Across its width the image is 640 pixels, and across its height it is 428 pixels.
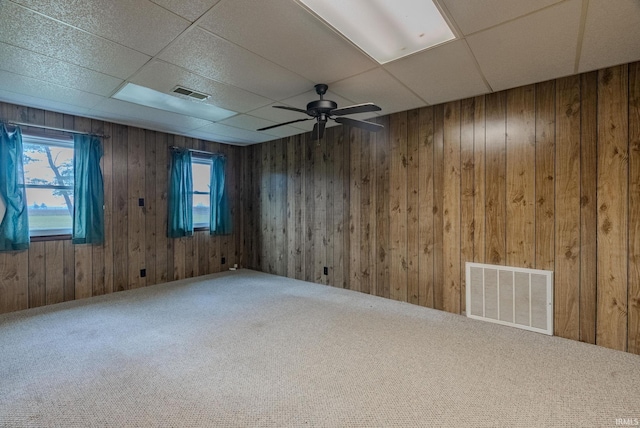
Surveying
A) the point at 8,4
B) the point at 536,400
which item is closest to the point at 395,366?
the point at 536,400

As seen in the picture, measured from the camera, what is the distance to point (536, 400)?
186cm

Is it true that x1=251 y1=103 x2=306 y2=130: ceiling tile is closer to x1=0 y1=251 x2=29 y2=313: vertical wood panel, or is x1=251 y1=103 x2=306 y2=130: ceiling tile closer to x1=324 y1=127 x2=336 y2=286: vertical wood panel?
x1=324 y1=127 x2=336 y2=286: vertical wood panel

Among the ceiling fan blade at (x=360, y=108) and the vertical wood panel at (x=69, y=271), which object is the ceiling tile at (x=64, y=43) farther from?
the vertical wood panel at (x=69, y=271)

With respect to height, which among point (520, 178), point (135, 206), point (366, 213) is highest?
point (520, 178)

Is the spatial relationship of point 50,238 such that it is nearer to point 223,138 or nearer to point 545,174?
point 223,138

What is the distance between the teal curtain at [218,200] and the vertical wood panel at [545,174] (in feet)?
15.7

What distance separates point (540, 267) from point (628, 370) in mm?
964

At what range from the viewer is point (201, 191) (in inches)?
217

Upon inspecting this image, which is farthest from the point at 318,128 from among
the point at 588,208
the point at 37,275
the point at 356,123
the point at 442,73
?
the point at 37,275

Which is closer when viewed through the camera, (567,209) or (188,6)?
(188,6)

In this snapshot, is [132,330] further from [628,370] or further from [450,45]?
[628,370]

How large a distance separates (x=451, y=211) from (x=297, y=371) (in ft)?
8.03

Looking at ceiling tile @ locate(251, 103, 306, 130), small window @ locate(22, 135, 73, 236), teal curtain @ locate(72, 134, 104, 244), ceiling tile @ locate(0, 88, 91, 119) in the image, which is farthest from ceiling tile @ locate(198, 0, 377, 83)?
small window @ locate(22, 135, 73, 236)

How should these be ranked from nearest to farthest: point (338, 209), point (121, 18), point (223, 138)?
point (121, 18), point (338, 209), point (223, 138)
